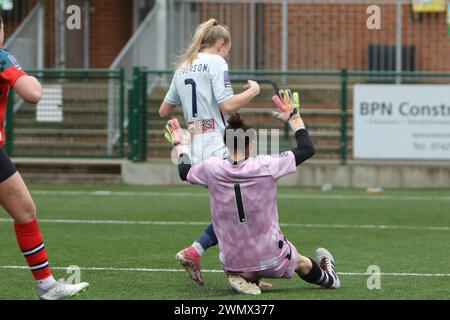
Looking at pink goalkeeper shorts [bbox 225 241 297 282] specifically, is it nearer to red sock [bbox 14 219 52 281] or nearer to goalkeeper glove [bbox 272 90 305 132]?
goalkeeper glove [bbox 272 90 305 132]

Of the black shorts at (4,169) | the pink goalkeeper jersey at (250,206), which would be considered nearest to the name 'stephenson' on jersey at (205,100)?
the pink goalkeeper jersey at (250,206)

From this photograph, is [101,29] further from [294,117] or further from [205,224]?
[294,117]

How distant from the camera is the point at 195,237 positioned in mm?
12266

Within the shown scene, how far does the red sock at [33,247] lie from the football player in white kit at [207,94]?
1.38 meters

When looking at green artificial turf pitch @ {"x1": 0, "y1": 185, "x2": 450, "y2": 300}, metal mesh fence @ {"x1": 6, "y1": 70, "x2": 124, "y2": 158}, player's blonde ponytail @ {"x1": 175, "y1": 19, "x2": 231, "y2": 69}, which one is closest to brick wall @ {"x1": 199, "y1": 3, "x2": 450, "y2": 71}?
metal mesh fence @ {"x1": 6, "y1": 70, "x2": 124, "y2": 158}

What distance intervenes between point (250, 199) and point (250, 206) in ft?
0.16

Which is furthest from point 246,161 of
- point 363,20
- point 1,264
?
point 363,20

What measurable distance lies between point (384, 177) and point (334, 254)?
8.43 meters

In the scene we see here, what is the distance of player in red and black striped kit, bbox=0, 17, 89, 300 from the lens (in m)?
7.48

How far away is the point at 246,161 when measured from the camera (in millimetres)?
8273

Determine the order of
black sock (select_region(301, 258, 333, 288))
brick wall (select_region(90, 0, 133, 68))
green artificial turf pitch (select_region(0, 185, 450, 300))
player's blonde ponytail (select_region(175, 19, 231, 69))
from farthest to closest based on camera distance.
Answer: brick wall (select_region(90, 0, 133, 68))
player's blonde ponytail (select_region(175, 19, 231, 69))
green artificial turf pitch (select_region(0, 185, 450, 300))
black sock (select_region(301, 258, 333, 288))

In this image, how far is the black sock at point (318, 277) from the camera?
856 cm

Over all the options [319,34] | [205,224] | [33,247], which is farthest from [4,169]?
[319,34]

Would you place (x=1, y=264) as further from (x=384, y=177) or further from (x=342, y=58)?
(x=342, y=58)
